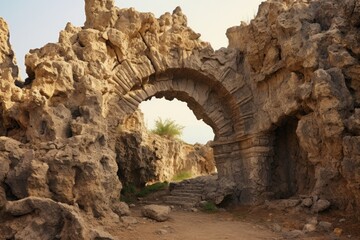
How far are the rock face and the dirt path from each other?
2.54 ft

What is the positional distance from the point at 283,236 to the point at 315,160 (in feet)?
7.18

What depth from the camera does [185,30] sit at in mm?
9781

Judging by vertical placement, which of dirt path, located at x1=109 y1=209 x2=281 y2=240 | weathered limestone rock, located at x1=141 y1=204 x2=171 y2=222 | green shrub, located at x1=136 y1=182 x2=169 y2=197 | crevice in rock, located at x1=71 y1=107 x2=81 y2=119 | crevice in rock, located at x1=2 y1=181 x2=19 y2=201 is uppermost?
crevice in rock, located at x1=71 y1=107 x2=81 y2=119

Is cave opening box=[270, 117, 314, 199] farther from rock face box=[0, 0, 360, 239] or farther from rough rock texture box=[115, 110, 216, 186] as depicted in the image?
rough rock texture box=[115, 110, 216, 186]

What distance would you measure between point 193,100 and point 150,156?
3.51 meters

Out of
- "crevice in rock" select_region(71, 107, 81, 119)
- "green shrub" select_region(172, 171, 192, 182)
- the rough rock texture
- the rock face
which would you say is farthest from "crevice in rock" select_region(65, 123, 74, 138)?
"green shrub" select_region(172, 171, 192, 182)

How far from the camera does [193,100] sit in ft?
32.7

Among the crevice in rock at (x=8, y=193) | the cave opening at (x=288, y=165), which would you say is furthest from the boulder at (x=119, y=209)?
the cave opening at (x=288, y=165)

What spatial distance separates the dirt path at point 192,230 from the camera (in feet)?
19.0

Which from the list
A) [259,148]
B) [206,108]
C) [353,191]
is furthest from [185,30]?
[353,191]

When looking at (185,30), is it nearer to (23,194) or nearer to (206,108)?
(206,108)

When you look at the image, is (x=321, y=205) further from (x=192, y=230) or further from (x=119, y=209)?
(x=119, y=209)

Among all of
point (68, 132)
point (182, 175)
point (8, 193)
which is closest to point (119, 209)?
point (68, 132)

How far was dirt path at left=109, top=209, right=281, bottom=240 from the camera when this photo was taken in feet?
19.0
